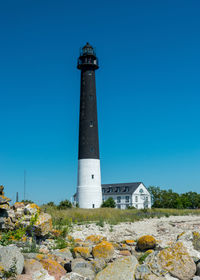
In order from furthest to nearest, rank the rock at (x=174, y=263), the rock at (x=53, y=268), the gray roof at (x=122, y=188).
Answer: the gray roof at (x=122, y=188) < the rock at (x=174, y=263) < the rock at (x=53, y=268)

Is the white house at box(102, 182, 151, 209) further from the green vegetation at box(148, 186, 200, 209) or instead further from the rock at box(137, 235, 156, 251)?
the rock at box(137, 235, 156, 251)

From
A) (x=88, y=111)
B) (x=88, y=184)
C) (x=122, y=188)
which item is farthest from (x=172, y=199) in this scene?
(x=88, y=111)

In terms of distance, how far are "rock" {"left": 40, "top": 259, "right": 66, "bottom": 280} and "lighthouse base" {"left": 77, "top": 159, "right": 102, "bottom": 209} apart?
2888cm

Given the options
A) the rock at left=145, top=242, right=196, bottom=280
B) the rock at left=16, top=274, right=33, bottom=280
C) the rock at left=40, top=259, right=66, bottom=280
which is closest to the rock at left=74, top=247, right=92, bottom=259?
the rock at left=40, top=259, right=66, bottom=280

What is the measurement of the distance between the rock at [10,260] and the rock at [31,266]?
0.29 meters

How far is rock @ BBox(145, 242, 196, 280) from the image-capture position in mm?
8617

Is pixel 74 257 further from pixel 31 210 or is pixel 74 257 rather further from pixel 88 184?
pixel 88 184

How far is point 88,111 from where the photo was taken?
38.7 m

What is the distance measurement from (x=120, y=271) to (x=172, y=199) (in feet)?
188

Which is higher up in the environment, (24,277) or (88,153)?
(88,153)

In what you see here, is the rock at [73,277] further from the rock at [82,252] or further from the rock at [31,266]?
the rock at [82,252]

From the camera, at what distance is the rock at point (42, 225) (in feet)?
43.2

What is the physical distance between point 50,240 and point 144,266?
21.5 ft

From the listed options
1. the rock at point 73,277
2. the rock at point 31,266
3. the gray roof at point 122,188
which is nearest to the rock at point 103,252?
the rock at point 73,277
